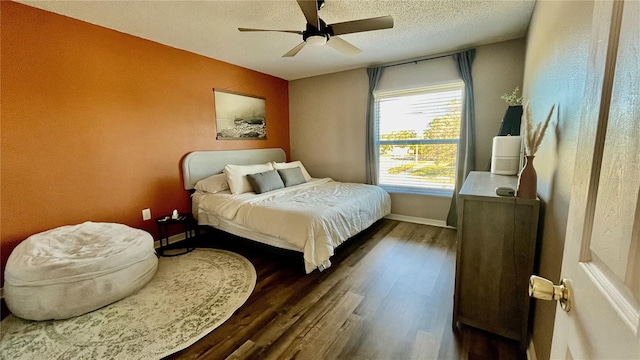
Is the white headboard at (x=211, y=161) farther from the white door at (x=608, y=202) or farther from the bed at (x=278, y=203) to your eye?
the white door at (x=608, y=202)

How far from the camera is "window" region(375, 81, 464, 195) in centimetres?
366

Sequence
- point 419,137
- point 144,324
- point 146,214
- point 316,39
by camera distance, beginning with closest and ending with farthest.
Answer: point 144,324, point 316,39, point 146,214, point 419,137

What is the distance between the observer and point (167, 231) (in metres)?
3.14

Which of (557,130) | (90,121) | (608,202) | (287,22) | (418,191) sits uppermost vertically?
(287,22)

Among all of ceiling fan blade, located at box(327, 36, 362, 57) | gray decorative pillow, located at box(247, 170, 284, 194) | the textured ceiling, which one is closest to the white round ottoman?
gray decorative pillow, located at box(247, 170, 284, 194)

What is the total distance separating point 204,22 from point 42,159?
1980mm

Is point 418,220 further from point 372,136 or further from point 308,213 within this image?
point 308,213

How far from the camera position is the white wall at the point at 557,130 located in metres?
1.03

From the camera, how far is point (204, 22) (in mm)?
2615

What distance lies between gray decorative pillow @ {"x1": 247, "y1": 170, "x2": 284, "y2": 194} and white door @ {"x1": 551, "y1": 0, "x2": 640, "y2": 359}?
3132 millimetres

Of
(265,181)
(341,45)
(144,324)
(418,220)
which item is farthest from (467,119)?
(144,324)

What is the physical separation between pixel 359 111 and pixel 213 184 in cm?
259

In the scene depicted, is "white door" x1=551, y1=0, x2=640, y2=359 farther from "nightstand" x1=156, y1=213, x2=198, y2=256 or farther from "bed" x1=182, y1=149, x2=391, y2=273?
"nightstand" x1=156, y1=213, x2=198, y2=256

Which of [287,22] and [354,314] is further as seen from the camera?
[287,22]
